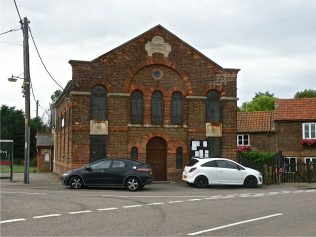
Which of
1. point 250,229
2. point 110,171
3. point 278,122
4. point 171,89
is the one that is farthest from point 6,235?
point 278,122

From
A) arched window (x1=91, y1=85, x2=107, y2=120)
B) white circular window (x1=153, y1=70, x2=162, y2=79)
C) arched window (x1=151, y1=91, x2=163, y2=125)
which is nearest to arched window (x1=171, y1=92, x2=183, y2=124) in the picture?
arched window (x1=151, y1=91, x2=163, y2=125)

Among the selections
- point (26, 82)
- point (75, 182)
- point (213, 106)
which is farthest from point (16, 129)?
point (75, 182)

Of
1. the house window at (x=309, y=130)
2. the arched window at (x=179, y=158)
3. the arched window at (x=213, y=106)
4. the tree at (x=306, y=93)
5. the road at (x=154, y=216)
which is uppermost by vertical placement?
the tree at (x=306, y=93)

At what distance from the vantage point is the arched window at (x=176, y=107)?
27.5 meters

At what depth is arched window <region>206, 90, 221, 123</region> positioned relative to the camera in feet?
91.8

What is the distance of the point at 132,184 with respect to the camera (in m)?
21.3

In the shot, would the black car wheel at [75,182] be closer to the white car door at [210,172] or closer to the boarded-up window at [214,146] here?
the white car door at [210,172]

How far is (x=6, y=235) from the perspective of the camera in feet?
31.2

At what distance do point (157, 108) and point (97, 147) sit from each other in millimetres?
4109

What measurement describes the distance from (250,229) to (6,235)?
5217 mm

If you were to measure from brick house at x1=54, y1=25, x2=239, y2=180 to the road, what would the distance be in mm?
8512

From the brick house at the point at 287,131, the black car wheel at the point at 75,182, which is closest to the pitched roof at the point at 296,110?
the brick house at the point at 287,131

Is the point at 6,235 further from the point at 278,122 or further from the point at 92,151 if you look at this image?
the point at 278,122

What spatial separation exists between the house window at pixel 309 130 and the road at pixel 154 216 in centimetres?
2297
